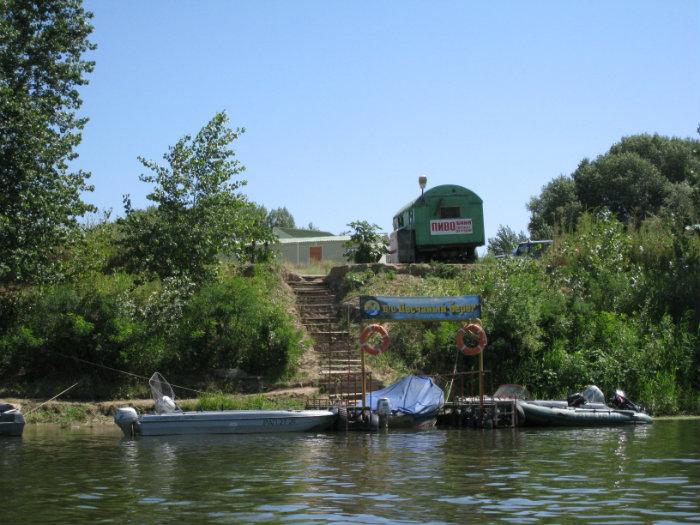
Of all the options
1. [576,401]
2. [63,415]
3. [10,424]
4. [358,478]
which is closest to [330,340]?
[63,415]

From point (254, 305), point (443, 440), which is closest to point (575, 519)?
point (443, 440)

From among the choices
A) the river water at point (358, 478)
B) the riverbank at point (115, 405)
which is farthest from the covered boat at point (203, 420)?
the riverbank at point (115, 405)

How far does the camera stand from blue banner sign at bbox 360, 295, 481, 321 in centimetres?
2541

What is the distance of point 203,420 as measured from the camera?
24.2 metres

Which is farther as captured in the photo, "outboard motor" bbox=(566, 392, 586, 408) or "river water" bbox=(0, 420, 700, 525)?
"outboard motor" bbox=(566, 392, 586, 408)

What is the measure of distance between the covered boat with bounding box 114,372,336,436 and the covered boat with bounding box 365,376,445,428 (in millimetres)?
1557

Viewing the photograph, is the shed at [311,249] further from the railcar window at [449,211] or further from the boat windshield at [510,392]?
the boat windshield at [510,392]

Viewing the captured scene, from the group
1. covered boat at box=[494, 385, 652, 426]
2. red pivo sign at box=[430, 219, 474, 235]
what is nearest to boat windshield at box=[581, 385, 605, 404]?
covered boat at box=[494, 385, 652, 426]

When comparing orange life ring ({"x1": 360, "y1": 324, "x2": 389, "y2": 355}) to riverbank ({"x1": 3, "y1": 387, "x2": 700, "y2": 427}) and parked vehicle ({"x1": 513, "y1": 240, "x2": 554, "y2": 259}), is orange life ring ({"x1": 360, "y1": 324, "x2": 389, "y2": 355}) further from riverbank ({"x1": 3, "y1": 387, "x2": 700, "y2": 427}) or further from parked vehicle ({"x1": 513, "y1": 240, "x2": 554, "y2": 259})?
parked vehicle ({"x1": 513, "y1": 240, "x2": 554, "y2": 259})

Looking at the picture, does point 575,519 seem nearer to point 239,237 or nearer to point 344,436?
point 344,436

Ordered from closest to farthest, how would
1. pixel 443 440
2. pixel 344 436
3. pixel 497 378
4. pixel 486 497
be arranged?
pixel 486 497
pixel 443 440
pixel 344 436
pixel 497 378

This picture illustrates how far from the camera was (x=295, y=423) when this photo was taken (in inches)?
969

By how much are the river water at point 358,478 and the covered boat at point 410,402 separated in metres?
1.16

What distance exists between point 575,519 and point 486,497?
6.20 feet
